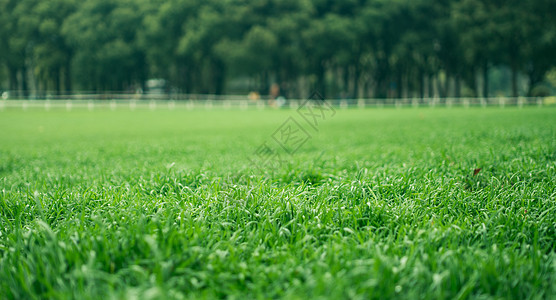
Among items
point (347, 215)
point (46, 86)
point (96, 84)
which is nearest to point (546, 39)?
point (347, 215)

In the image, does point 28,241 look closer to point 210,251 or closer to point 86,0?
point 210,251

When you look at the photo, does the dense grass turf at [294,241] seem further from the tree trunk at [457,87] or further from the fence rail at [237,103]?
the tree trunk at [457,87]

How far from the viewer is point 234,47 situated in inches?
1953

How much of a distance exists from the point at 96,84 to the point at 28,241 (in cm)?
6733

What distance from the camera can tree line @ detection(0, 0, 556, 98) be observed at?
146ft

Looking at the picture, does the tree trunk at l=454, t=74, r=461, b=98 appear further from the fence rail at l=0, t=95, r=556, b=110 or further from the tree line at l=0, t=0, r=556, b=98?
the fence rail at l=0, t=95, r=556, b=110

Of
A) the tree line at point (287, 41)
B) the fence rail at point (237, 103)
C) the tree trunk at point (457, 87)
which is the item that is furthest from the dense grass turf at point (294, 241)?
the tree trunk at point (457, 87)

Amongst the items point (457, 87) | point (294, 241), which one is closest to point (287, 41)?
point (457, 87)

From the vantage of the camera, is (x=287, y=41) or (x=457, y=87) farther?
(x=287, y=41)

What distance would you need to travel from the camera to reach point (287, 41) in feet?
169

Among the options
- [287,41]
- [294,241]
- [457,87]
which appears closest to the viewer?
[294,241]

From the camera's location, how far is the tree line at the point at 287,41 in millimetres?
44531

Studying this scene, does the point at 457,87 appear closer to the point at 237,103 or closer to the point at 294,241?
the point at 237,103

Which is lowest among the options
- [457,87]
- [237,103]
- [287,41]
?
[237,103]
